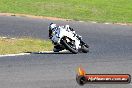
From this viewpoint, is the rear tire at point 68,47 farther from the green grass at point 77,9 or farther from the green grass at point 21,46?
the green grass at point 77,9

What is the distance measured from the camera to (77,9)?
3472 cm

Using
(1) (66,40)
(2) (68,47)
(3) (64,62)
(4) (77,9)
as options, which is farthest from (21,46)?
(4) (77,9)

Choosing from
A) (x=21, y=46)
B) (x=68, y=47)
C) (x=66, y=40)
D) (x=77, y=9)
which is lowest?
(x=77, y=9)

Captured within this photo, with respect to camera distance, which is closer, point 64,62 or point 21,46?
point 64,62

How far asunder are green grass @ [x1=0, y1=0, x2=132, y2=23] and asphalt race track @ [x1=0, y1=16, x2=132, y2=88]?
537cm

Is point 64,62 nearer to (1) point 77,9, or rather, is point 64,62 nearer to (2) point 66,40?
(2) point 66,40

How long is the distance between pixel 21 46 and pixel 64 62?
3.72 m

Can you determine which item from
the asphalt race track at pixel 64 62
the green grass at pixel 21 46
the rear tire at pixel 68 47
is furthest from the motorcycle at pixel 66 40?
the green grass at pixel 21 46

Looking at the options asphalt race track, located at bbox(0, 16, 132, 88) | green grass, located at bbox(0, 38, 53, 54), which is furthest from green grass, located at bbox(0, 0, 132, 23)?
green grass, located at bbox(0, 38, 53, 54)

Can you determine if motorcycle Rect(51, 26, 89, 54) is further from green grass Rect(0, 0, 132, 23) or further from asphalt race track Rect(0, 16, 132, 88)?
green grass Rect(0, 0, 132, 23)

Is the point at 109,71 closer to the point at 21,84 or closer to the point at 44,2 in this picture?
the point at 21,84

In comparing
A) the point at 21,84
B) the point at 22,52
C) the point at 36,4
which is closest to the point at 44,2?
the point at 36,4

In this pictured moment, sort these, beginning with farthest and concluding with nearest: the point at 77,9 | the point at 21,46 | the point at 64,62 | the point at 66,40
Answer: the point at 77,9 < the point at 21,46 < the point at 66,40 < the point at 64,62

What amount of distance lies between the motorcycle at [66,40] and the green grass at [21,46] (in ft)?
3.61
